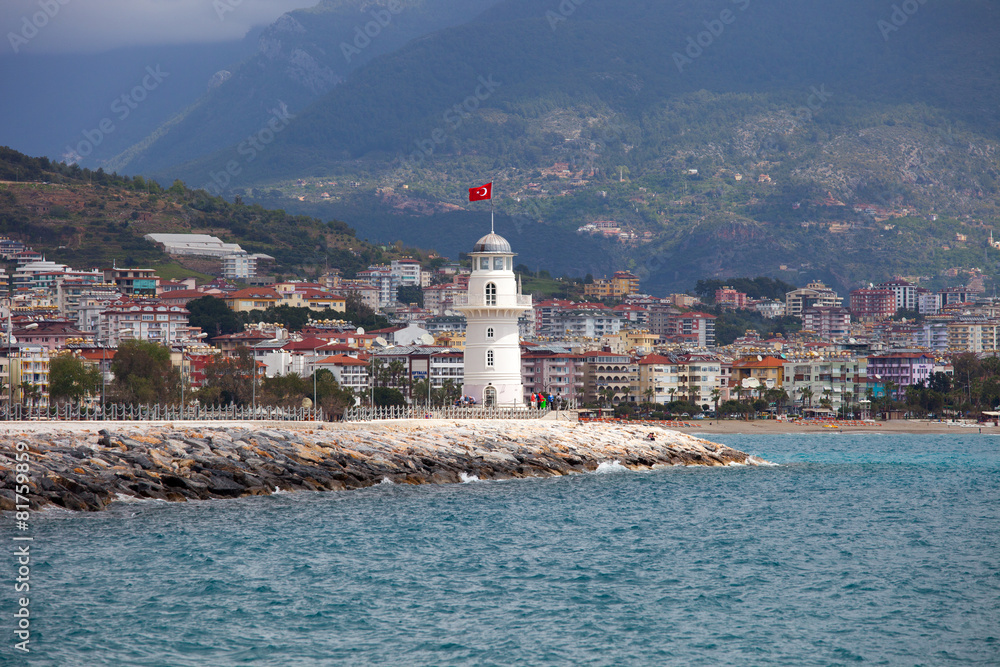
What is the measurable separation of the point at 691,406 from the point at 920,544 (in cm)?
7487

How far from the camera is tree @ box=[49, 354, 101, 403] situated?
64375mm

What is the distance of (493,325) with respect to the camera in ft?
149

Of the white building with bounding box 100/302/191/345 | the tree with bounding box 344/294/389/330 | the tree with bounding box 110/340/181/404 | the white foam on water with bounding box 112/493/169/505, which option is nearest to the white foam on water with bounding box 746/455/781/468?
the white foam on water with bounding box 112/493/169/505

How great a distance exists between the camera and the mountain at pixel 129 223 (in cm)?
15662

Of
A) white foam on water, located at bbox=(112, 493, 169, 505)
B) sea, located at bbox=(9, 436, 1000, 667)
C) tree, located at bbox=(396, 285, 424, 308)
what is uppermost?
tree, located at bbox=(396, 285, 424, 308)

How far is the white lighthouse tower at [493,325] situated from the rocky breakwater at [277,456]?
2488mm

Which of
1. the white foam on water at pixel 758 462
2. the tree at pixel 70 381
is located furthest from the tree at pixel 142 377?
the white foam on water at pixel 758 462

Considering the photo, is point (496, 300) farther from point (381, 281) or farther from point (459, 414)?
point (381, 281)

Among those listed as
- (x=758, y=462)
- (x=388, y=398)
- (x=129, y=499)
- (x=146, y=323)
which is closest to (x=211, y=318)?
(x=146, y=323)

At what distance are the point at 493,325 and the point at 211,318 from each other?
80.8 m

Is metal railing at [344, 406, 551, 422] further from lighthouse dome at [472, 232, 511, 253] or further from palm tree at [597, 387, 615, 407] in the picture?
palm tree at [597, 387, 615, 407]

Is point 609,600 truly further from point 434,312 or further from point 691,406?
point 434,312

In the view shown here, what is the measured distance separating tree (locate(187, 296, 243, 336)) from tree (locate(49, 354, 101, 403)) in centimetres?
5196

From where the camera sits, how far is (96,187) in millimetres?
171125
